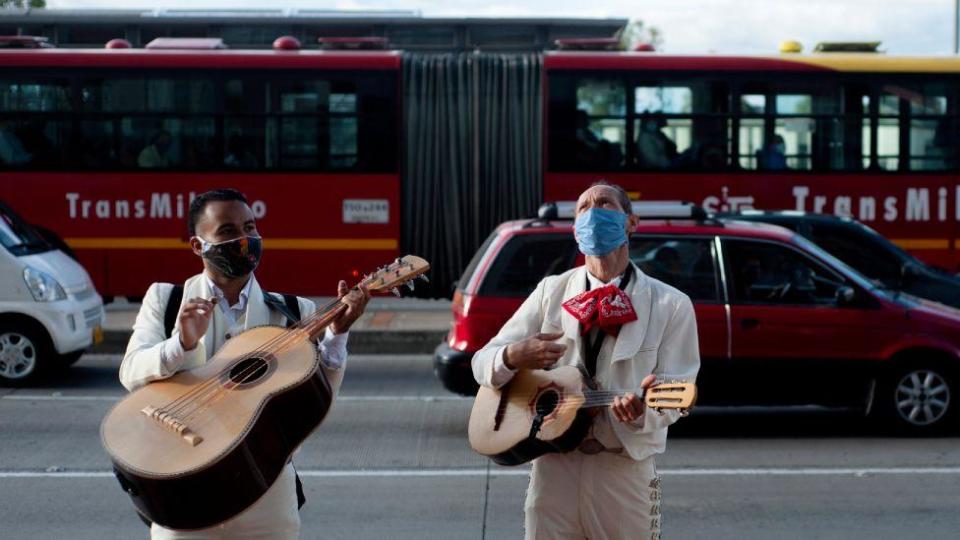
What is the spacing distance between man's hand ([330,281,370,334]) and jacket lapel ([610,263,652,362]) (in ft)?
2.62

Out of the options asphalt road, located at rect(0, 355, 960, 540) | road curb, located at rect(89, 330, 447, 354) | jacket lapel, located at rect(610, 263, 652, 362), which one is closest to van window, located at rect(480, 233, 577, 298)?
asphalt road, located at rect(0, 355, 960, 540)

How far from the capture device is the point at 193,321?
411cm

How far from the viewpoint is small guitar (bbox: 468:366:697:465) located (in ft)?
14.2

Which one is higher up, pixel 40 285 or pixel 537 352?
pixel 537 352

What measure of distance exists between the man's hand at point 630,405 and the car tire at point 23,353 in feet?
31.0

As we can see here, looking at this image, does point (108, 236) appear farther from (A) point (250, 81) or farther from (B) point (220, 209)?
(B) point (220, 209)

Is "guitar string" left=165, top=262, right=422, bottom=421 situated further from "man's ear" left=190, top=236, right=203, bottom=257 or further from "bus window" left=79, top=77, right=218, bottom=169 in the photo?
"bus window" left=79, top=77, right=218, bottom=169

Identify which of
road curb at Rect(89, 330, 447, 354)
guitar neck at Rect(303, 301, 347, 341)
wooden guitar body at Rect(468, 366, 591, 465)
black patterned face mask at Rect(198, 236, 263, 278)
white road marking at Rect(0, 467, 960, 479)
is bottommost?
road curb at Rect(89, 330, 447, 354)

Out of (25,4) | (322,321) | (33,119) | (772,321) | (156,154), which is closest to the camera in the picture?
(322,321)

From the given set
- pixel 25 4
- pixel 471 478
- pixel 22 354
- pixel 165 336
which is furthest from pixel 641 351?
pixel 25 4

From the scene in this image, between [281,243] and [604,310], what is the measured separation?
13.0 metres

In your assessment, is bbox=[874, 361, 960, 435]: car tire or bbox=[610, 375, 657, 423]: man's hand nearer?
bbox=[610, 375, 657, 423]: man's hand

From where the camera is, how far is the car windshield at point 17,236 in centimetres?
1266

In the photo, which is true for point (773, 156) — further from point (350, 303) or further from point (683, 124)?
point (350, 303)
